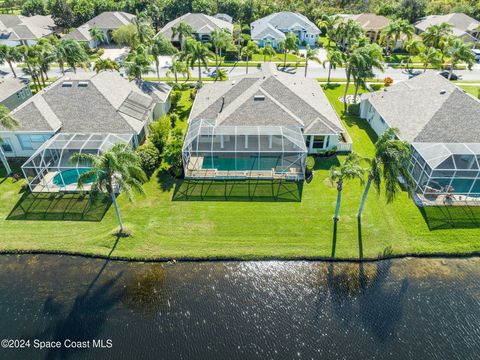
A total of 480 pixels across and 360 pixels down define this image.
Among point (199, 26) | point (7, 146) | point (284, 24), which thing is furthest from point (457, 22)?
point (7, 146)

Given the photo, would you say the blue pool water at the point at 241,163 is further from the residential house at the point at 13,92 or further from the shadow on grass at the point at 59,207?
the residential house at the point at 13,92

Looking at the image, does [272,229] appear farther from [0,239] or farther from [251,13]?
[251,13]

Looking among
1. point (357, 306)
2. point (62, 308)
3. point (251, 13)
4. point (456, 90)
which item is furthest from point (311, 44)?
point (62, 308)

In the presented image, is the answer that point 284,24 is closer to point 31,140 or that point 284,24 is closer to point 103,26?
point 103,26

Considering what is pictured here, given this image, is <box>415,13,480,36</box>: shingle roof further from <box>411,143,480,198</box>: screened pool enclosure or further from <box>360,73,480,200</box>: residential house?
<box>411,143,480,198</box>: screened pool enclosure

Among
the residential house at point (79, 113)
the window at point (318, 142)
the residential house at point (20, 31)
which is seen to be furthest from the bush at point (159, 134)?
the residential house at point (20, 31)

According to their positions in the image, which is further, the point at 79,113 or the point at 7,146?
the point at 79,113
